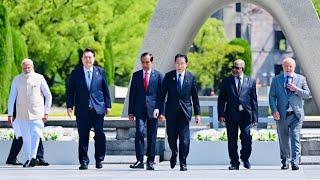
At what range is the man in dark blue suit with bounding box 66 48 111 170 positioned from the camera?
1552 centimetres

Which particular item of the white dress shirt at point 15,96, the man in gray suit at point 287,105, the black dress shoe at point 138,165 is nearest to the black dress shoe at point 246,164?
the man in gray suit at point 287,105

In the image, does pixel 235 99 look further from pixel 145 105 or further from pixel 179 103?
pixel 145 105

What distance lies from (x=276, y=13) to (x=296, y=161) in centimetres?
722

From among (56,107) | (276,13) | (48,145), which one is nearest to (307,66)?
(276,13)

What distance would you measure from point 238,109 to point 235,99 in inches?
6.8

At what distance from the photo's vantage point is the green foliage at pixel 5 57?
33425 mm

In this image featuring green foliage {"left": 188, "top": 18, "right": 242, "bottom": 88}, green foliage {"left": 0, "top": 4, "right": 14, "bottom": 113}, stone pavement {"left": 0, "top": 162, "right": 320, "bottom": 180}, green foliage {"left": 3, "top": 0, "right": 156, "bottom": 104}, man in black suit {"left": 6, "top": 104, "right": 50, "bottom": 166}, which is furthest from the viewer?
green foliage {"left": 188, "top": 18, "right": 242, "bottom": 88}

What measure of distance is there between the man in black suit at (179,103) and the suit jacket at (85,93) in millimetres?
863

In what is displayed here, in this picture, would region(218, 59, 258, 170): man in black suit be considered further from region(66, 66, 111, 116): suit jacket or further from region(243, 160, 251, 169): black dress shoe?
region(66, 66, 111, 116): suit jacket

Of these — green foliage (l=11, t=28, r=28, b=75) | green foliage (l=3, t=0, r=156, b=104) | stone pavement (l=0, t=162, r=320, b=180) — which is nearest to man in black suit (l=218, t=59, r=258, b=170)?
stone pavement (l=0, t=162, r=320, b=180)

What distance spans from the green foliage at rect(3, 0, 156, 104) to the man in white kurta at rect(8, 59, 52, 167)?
71.4 feet

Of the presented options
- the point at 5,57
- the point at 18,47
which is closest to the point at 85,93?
the point at 5,57
